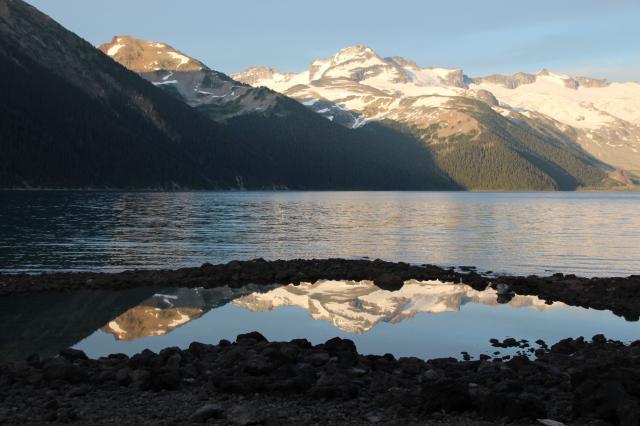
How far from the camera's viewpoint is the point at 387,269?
1991 inches

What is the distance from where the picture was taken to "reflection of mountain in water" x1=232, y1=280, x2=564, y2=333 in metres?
33.1

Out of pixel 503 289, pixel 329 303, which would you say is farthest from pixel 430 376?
pixel 503 289

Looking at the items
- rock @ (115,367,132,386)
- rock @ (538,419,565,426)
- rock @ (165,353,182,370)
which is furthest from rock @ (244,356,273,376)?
rock @ (538,419,565,426)

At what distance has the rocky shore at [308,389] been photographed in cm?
1633

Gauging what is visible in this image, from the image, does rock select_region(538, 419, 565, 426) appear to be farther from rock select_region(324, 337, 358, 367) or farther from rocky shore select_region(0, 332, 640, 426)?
rock select_region(324, 337, 358, 367)

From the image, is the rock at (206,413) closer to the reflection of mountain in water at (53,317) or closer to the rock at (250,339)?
the rock at (250,339)

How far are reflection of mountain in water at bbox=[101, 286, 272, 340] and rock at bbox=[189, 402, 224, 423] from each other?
39.6ft

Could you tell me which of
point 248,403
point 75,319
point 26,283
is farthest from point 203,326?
point 26,283

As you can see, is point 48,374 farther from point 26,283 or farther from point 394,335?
point 26,283

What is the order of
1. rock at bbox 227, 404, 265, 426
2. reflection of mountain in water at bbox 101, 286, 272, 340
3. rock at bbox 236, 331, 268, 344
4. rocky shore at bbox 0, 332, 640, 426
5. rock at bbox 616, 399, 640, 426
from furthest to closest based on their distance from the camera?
reflection of mountain in water at bbox 101, 286, 272, 340
rock at bbox 236, 331, 268, 344
rocky shore at bbox 0, 332, 640, 426
rock at bbox 227, 404, 265, 426
rock at bbox 616, 399, 640, 426

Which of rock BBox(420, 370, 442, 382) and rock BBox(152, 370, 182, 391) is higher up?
rock BBox(420, 370, 442, 382)

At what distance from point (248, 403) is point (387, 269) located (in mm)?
33687

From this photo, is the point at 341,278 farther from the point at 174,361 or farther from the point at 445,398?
the point at 445,398

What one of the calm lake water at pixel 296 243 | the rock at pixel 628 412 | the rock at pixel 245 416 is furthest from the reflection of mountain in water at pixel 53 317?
the rock at pixel 628 412
